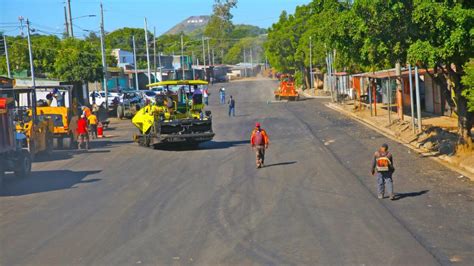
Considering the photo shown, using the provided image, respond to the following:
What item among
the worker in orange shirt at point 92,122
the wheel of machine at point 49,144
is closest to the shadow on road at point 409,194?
the wheel of machine at point 49,144

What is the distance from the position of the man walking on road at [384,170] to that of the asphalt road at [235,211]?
0.30 m

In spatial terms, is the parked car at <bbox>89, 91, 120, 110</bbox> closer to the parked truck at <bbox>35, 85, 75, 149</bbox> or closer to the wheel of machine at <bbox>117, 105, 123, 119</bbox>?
the wheel of machine at <bbox>117, 105, 123, 119</bbox>

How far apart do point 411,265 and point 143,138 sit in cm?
2123

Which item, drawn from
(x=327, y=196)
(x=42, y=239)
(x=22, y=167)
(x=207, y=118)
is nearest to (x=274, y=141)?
(x=207, y=118)

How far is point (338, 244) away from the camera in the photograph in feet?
41.3

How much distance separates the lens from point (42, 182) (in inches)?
881

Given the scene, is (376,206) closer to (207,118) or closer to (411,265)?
(411,265)

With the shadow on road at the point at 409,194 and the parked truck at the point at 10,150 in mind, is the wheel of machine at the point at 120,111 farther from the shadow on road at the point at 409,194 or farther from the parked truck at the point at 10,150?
the shadow on road at the point at 409,194

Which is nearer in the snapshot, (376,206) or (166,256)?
(166,256)

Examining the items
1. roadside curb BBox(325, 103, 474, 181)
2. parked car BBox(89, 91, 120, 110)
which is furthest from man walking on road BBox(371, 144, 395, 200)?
parked car BBox(89, 91, 120, 110)

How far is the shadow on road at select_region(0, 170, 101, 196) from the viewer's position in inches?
813

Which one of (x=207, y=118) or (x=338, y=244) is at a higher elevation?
(x=207, y=118)

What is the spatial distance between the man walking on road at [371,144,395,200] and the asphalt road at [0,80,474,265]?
0.30 m

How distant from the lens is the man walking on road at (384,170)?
16938mm
